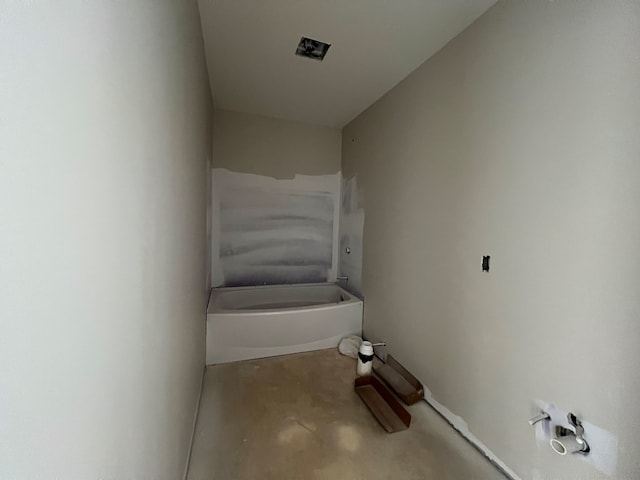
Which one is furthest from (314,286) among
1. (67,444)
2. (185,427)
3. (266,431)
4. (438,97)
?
(67,444)

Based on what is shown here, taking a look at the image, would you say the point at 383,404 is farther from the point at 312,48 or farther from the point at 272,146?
the point at 272,146

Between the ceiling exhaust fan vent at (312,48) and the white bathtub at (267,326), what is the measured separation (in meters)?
2.14

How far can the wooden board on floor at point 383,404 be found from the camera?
1.67 meters

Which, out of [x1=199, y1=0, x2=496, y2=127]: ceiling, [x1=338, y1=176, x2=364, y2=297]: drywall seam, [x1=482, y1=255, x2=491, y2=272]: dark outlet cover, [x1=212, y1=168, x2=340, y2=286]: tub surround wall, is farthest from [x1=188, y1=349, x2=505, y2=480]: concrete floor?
[x1=199, y1=0, x2=496, y2=127]: ceiling

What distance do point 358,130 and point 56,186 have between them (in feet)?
9.90

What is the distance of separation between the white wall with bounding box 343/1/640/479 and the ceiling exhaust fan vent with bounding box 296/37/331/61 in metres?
0.74

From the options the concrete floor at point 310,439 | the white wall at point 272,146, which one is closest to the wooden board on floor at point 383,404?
the concrete floor at point 310,439

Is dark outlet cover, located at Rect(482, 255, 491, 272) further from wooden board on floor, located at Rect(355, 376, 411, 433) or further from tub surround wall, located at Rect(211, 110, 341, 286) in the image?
tub surround wall, located at Rect(211, 110, 341, 286)

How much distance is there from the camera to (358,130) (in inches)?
118

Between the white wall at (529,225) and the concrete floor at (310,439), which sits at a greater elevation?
the white wall at (529,225)

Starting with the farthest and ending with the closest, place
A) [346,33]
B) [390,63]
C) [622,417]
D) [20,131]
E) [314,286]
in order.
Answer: [314,286]
[390,63]
[346,33]
[622,417]
[20,131]

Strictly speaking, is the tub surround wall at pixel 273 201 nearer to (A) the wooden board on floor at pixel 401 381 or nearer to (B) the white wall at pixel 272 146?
(B) the white wall at pixel 272 146

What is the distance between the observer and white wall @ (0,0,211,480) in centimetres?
29

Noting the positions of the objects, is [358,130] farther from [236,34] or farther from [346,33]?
[236,34]
